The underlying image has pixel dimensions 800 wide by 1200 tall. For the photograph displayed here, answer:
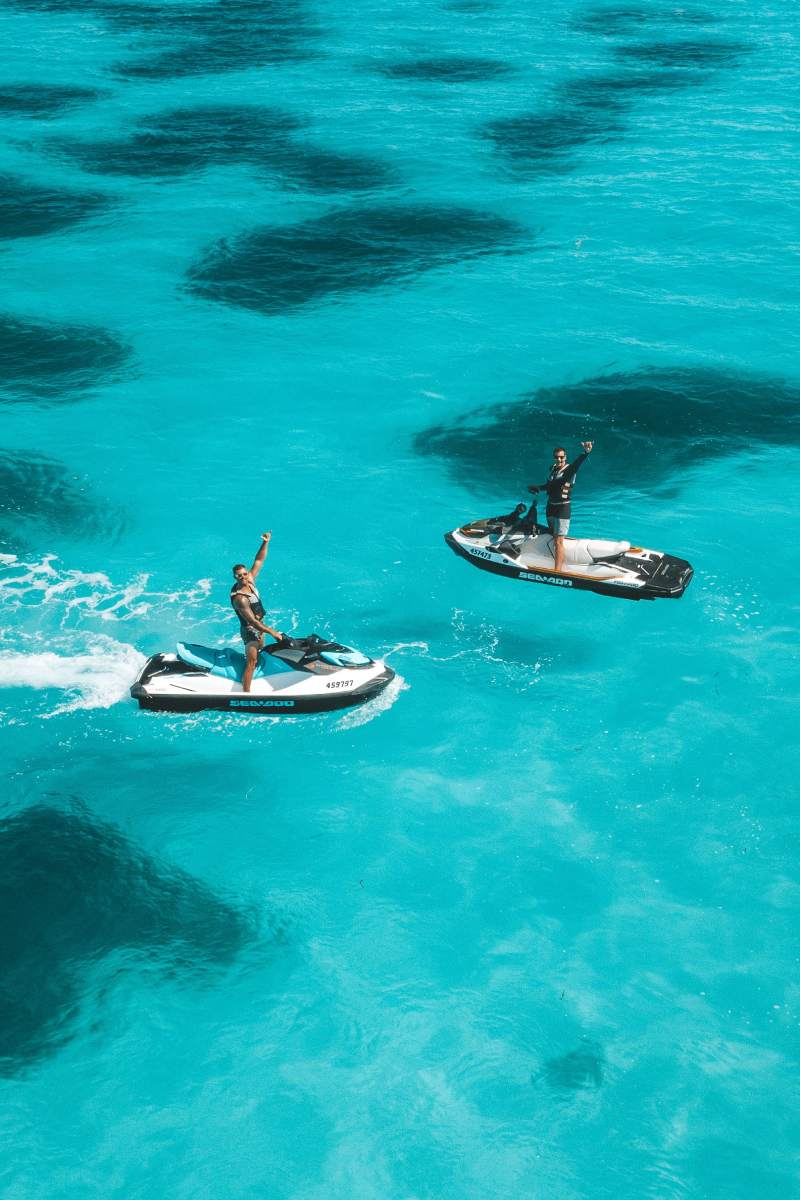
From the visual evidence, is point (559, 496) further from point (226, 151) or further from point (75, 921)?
→ point (226, 151)

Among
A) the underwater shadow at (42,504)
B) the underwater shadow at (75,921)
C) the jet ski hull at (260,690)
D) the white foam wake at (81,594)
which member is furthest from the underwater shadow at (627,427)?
the underwater shadow at (75,921)

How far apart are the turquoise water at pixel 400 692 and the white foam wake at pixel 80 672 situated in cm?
8

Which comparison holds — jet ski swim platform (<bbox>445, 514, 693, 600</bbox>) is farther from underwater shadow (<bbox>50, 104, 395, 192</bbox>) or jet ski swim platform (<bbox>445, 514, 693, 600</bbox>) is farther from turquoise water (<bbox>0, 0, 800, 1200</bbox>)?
underwater shadow (<bbox>50, 104, 395, 192</bbox>)

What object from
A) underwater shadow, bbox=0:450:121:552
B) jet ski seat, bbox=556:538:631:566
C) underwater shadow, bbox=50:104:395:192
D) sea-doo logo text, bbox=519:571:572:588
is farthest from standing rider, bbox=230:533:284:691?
underwater shadow, bbox=50:104:395:192

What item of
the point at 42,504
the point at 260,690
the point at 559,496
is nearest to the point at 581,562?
the point at 559,496

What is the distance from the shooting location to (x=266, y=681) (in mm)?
23047

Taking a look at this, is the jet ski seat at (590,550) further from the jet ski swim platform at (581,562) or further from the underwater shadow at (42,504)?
the underwater shadow at (42,504)

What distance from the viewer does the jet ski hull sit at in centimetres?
2294

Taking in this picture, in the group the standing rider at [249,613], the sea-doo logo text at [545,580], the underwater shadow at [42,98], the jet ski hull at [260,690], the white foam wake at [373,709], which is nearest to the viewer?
the standing rider at [249,613]

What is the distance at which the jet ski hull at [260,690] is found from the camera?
75.3 ft

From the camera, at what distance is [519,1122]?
1705 cm

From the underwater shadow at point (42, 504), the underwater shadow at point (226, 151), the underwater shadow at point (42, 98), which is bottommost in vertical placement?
the underwater shadow at point (42, 504)

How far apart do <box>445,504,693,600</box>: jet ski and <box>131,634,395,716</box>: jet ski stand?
5.49 meters

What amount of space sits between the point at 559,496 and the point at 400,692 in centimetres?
561
